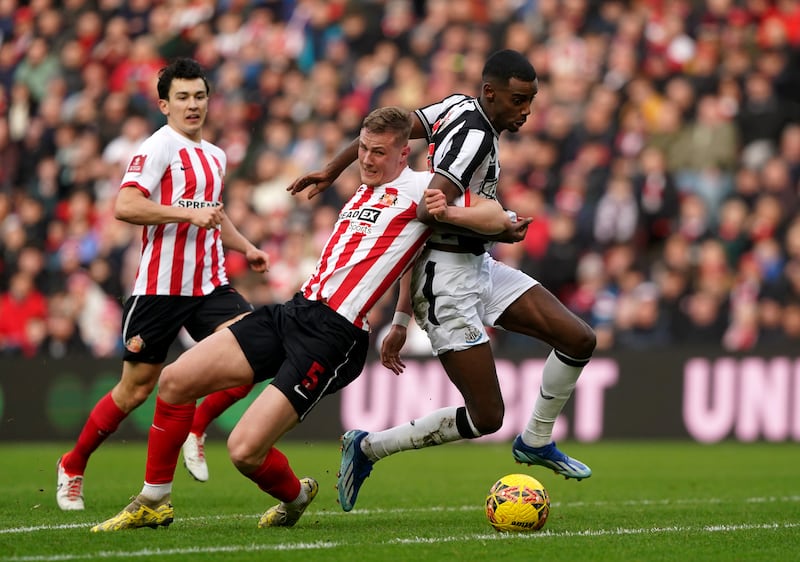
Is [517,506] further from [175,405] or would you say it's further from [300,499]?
[175,405]

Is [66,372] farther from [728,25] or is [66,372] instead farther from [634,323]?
[728,25]

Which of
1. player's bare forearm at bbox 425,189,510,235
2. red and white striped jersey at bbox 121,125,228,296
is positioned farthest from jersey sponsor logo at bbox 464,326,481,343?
red and white striped jersey at bbox 121,125,228,296

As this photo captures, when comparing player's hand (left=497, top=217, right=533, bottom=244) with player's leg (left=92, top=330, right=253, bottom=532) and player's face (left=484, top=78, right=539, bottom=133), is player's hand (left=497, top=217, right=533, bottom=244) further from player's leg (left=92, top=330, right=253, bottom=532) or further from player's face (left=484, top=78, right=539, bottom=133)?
player's leg (left=92, top=330, right=253, bottom=532)

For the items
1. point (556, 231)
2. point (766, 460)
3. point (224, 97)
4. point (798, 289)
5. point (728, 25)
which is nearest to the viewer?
point (766, 460)

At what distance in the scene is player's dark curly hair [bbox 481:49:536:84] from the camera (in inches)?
308

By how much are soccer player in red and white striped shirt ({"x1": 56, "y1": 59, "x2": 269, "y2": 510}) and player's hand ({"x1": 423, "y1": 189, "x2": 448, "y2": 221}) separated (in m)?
1.74

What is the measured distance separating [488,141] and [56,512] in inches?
141

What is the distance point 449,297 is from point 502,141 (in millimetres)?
10122

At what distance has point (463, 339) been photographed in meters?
7.95

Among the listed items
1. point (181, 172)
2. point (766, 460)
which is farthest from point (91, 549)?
point (766, 460)

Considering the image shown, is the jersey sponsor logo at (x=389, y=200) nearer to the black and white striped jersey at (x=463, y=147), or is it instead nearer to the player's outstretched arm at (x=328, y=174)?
the black and white striped jersey at (x=463, y=147)

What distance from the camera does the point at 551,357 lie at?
8.62m

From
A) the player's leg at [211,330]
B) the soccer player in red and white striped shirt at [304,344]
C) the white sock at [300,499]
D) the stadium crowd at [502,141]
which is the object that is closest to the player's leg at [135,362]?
the player's leg at [211,330]

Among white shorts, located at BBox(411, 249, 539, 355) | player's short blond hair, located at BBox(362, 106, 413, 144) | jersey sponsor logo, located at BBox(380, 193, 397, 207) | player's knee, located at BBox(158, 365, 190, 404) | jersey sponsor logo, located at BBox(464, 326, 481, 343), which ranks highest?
player's short blond hair, located at BBox(362, 106, 413, 144)
